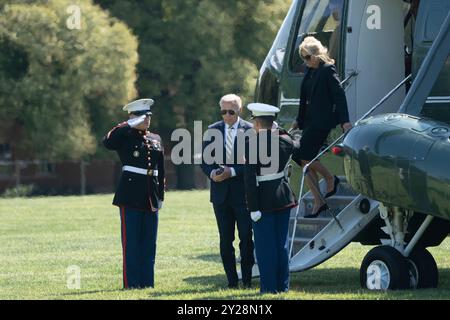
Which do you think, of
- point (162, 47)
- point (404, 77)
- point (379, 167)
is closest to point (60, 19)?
point (162, 47)

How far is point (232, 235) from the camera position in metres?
11.9

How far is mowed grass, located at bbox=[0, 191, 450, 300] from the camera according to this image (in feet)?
37.1

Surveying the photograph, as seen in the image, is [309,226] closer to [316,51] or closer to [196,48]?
[316,51]

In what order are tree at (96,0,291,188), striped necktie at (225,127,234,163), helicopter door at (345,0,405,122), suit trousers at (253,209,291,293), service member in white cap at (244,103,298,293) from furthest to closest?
tree at (96,0,291,188) < helicopter door at (345,0,405,122) < striped necktie at (225,127,234,163) < suit trousers at (253,209,291,293) < service member in white cap at (244,103,298,293)

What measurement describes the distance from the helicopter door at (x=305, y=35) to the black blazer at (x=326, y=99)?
1015 millimetres

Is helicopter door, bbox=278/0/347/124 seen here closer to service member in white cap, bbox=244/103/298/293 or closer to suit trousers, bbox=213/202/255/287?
suit trousers, bbox=213/202/255/287

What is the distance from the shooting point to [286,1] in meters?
44.8

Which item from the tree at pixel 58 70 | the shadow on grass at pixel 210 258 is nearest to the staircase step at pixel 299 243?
the shadow on grass at pixel 210 258

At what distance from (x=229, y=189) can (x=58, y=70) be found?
2751cm

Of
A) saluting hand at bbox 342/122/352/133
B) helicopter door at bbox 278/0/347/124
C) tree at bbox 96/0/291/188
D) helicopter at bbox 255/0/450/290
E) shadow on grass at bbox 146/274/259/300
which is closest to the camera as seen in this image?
helicopter at bbox 255/0/450/290

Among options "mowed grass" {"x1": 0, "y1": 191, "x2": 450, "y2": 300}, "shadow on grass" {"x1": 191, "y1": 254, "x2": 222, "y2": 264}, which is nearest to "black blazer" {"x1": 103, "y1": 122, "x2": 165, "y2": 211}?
"mowed grass" {"x1": 0, "y1": 191, "x2": 450, "y2": 300}

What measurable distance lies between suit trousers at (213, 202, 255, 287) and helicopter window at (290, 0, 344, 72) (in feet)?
6.99
